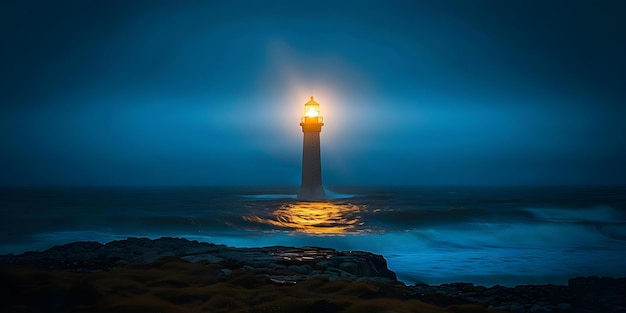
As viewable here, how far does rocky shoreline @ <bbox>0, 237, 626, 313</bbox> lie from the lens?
4.94m

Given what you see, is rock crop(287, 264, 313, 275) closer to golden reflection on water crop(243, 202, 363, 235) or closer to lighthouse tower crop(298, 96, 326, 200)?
golden reflection on water crop(243, 202, 363, 235)

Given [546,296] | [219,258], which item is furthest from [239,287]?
[546,296]

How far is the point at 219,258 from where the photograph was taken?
25.4ft

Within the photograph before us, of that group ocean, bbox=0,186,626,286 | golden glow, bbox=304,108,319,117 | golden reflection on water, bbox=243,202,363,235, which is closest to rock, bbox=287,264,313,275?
ocean, bbox=0,186,626,286

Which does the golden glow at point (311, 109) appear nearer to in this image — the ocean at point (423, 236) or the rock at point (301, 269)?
the ocean at point (423, 236)

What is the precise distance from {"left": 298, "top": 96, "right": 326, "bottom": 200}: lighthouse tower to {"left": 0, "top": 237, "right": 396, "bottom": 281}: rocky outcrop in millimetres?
19542

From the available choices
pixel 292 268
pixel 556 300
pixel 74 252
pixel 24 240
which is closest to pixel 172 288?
pixel 292 268

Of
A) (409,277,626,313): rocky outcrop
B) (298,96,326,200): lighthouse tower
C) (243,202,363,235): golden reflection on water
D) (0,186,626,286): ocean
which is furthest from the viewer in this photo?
(298,96,326,200): lighthouse tower

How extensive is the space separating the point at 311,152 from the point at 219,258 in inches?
840

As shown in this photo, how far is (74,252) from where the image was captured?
8.53m

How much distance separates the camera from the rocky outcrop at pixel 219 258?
7288 millimetres

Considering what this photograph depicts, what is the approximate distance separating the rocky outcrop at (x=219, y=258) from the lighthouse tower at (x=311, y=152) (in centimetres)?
Result: 1954

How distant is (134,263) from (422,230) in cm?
1689

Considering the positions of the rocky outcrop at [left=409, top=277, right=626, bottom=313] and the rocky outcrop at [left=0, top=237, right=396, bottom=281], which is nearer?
the rocky outcrop at [left=409, top=277, right=626, bottom=313]
